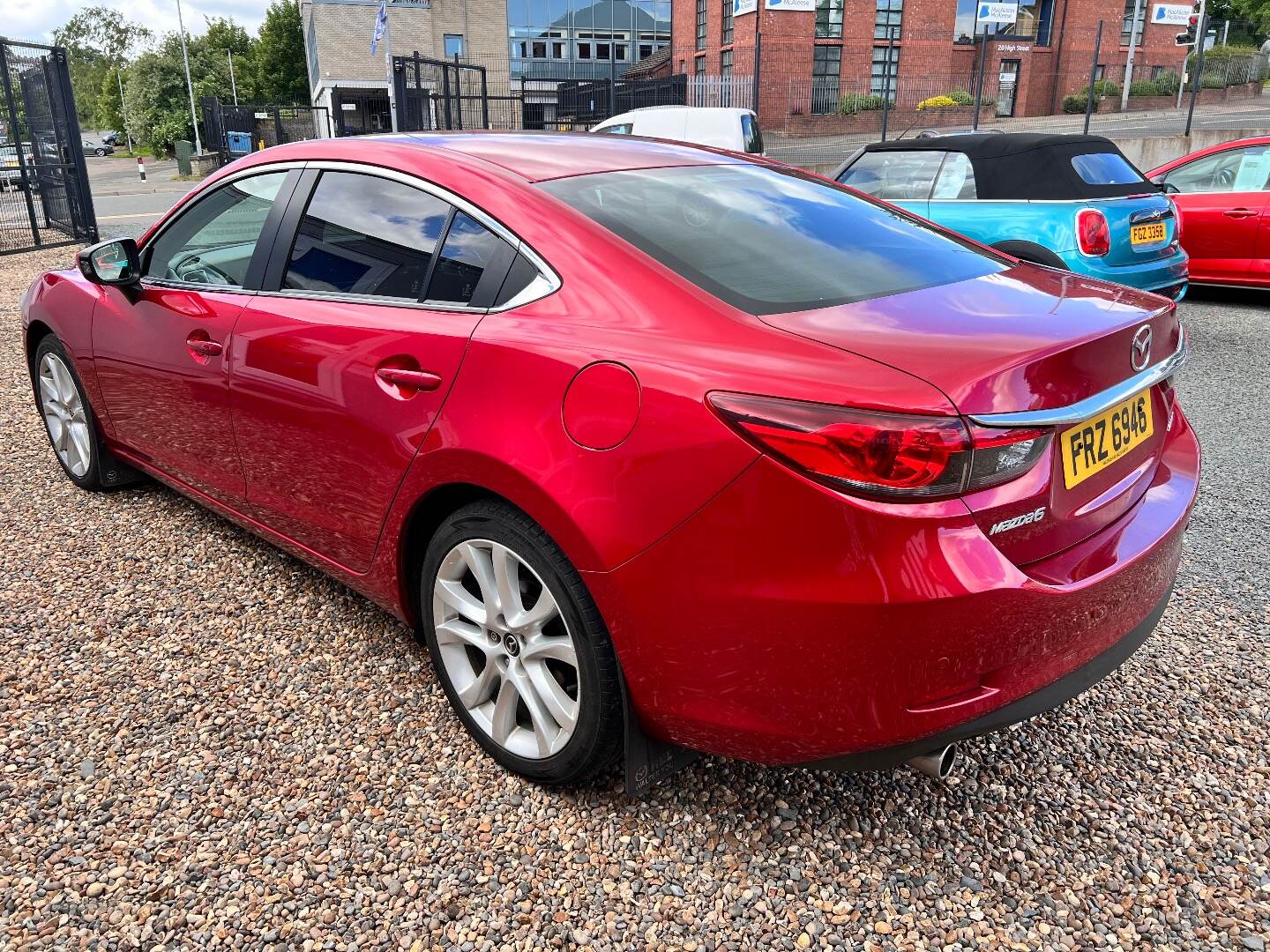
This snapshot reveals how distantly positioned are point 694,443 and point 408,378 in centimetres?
90

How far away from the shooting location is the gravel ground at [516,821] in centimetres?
203

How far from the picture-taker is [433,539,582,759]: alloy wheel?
88.4 inches

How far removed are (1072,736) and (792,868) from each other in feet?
3.23

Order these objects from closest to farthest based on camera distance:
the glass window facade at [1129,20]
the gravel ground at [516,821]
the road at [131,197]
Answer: the gravel ground at [516,821] < the road at [131,197] < the glass window facade at [1129,20]

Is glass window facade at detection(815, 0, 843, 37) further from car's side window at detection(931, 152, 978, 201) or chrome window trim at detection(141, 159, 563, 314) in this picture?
chrome window trim at detection(141, 159, 563, 314)

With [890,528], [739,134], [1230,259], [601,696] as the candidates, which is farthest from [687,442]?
[739,134]

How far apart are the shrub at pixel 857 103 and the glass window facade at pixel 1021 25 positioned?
935cm

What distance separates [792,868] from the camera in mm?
2172

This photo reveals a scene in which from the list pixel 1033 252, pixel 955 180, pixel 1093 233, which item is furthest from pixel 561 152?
pixel 955 180

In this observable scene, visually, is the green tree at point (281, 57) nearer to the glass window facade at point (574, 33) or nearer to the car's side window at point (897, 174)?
the glass window facade at point (574, 33)

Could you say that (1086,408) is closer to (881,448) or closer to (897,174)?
(881,448)

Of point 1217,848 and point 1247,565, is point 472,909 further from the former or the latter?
point 1247,565

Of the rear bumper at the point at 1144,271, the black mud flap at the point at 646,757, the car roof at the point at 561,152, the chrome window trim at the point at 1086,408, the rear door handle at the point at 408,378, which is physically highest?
the car roof at the point at 561,152

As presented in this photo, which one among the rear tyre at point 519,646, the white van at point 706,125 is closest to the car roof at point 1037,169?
the rear tyre at point 519,646
